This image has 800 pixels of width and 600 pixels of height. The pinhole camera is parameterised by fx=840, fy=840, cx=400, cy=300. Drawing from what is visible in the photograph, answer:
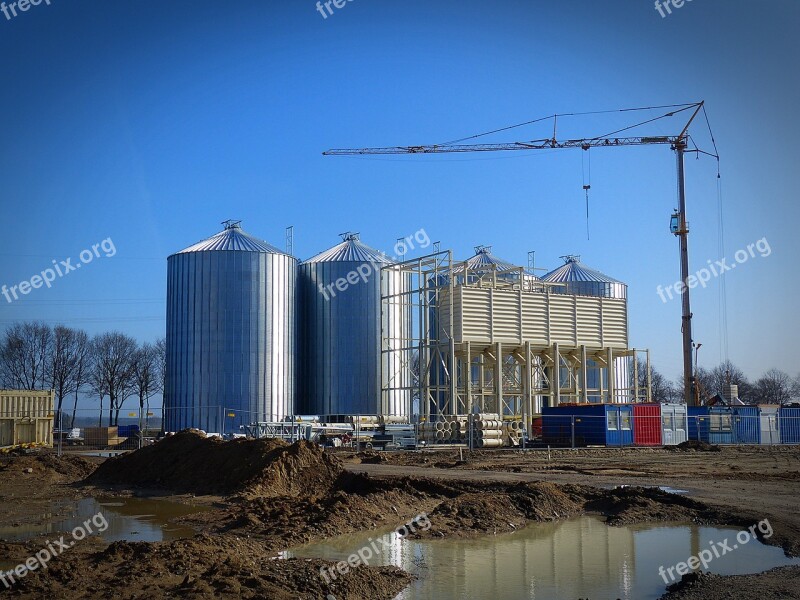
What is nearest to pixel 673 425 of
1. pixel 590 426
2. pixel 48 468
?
pixel 590 426

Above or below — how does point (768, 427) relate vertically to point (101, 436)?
above

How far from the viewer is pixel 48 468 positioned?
2825 centimetres

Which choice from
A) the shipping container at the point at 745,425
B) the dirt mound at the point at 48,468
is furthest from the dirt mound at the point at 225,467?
the shipping container at the point at 745,425

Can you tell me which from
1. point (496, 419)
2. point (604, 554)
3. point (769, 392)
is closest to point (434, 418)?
point (496, 419)

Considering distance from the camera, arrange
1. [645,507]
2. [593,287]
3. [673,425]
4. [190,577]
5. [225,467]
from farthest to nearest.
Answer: [593,287] → [673,425] → [225,467] → [645,507] → [190,577]

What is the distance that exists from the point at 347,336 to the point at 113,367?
31286mm

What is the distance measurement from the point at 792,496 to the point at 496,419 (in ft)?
77.4

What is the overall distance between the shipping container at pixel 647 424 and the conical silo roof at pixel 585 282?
22.3 m

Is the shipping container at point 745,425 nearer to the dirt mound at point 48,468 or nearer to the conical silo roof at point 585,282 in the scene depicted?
the conical silo roof at point 585,282

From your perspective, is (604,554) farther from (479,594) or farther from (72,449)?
(72,449)

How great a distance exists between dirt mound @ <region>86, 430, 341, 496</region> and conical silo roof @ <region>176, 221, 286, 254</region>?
86.2ft

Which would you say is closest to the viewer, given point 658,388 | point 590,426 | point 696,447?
point 590,426

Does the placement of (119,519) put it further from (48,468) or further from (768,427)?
(768,427)

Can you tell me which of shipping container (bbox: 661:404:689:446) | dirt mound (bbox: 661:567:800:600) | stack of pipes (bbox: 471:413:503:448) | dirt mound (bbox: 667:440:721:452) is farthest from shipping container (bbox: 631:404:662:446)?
dirt mound (bbox: 661:567:800:600)
